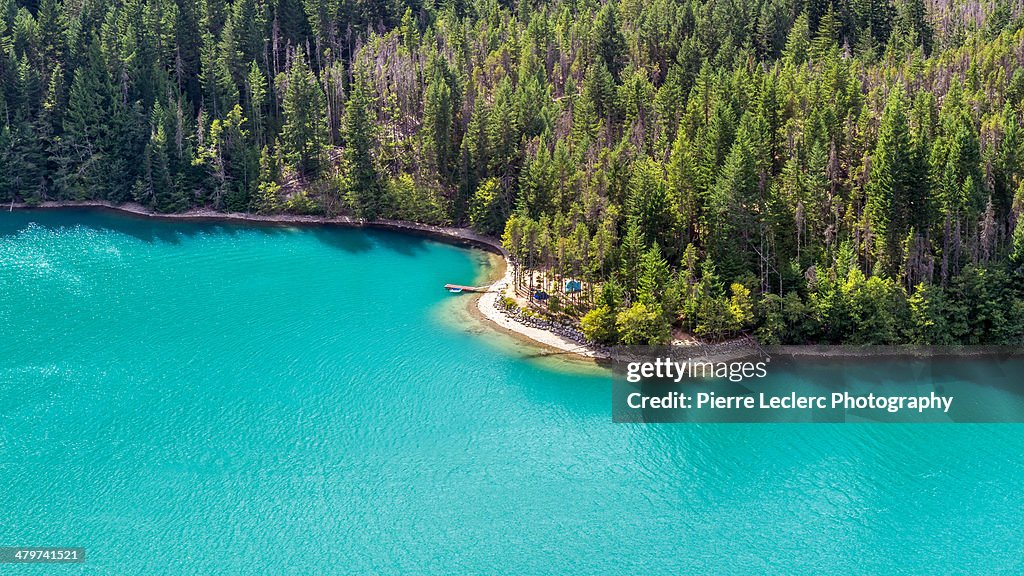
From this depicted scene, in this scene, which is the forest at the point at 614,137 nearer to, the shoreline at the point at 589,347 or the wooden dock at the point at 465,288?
the shoreline at the point at 589,347

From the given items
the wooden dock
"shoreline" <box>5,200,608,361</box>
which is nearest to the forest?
"shoreline" <box>5,200,608,361</box>

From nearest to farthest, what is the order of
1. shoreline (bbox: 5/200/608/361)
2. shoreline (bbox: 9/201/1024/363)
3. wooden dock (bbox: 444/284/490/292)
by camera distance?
shoreline (bbox: 9/201/1024/363) < shoreline (bbox: 5/200/608/361) < wooden dock (bbox: 444/284/490/292)

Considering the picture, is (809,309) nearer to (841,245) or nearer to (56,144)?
(841,245)

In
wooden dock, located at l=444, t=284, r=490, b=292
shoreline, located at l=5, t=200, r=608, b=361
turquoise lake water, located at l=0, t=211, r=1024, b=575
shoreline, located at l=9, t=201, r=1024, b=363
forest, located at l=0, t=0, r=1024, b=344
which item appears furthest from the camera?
wooden dock, located at l=444, t=284, r=490, b=292

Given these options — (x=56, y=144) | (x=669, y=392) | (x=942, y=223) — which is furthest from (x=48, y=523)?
(x=56, y=144)

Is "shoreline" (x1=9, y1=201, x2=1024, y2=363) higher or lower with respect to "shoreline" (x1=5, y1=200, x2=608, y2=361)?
lower

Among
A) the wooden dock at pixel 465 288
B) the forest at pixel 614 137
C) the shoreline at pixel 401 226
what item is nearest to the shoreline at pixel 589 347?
the shoreline at pixel 401 226

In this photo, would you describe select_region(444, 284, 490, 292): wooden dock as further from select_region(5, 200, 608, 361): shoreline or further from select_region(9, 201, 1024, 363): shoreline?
select_region(9, 201, 1024, 363): shoreline

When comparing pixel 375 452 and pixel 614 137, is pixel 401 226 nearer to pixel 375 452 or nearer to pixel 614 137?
pixel 614 137
